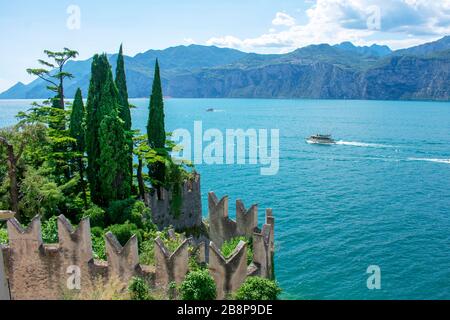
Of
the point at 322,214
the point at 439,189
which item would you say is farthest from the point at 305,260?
the point at 439,189

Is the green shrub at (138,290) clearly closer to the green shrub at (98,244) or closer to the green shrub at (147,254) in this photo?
the green shrub at (147,254)

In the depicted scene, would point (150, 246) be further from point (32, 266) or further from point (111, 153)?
point (111, 153)

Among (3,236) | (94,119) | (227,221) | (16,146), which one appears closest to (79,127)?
(94,119)

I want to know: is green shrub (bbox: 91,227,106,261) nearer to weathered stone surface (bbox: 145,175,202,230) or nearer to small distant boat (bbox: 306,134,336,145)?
weathered stone surface (bbox: 145,175,202,230)

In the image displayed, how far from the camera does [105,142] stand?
31312 millimetres

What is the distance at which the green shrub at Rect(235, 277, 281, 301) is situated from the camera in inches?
703

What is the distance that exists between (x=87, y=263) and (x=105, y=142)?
12684 mm

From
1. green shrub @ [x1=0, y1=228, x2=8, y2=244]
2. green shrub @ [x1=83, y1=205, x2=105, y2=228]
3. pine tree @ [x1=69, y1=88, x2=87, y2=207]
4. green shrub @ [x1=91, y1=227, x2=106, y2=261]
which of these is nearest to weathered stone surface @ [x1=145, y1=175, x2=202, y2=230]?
green shrub @ [x1=83, y1=205, x2=105, y2=228]

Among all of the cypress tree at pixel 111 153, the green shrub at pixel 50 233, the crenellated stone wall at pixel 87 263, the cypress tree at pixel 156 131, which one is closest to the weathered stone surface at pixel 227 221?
the crenellated stone wall at pixel 87 263

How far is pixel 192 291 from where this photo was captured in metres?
18.1

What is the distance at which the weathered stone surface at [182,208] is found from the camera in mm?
35031

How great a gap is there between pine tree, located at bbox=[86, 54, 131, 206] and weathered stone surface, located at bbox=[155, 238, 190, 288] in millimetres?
13729

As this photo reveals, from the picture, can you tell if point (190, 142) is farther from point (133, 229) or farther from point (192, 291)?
point (192, 291)
